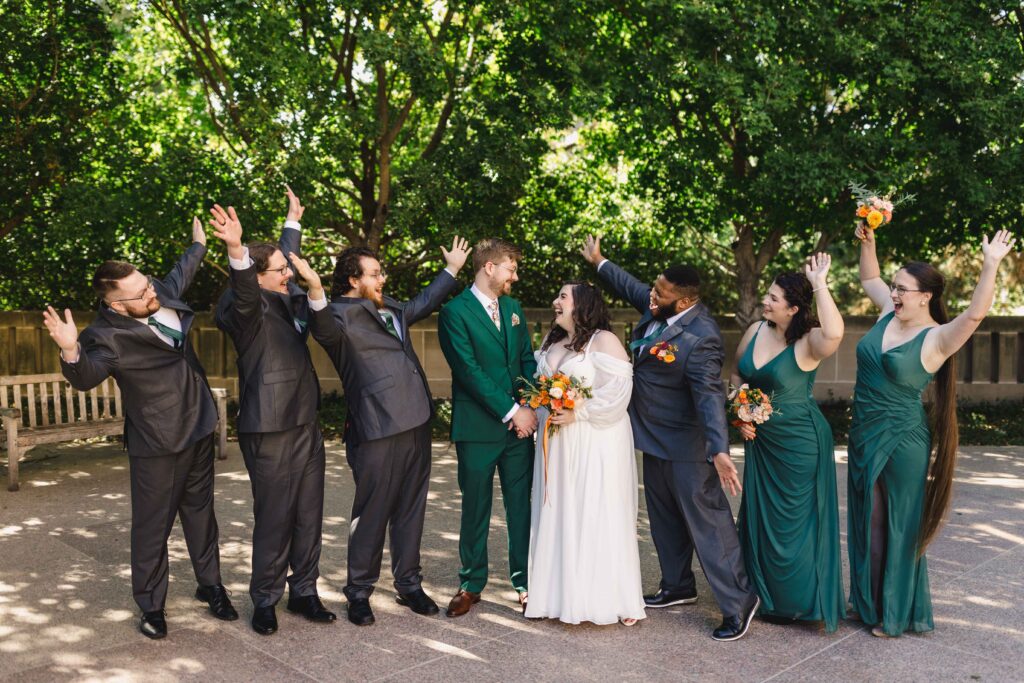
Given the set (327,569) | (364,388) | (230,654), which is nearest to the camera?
(230,654)

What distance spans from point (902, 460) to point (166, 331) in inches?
158

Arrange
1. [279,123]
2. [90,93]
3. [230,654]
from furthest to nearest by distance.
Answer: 1. [90,93]
2. [279,123]
3. [230,654]

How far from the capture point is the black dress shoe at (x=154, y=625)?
4816mm

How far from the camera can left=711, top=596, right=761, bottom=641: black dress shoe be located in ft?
15.9

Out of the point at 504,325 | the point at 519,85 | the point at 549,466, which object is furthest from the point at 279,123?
the point at 549,466

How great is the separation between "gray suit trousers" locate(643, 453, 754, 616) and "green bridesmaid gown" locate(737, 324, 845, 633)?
0.17m

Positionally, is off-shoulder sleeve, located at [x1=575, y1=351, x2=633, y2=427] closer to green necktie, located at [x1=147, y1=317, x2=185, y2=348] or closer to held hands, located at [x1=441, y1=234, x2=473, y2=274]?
held hands, located at [x1=441, y1=234, x2=473, y2=274]

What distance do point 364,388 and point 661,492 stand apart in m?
1.79

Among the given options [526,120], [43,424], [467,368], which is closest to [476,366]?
[467,368]

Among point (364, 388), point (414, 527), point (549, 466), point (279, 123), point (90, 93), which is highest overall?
point (90, 93)

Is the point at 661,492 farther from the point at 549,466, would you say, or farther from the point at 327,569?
the point at 327,569

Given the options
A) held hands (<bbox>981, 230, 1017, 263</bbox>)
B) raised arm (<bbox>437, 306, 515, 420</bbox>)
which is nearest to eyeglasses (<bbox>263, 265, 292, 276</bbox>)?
raised arm (<bbox>437, 306, 515, 420</bbox>)

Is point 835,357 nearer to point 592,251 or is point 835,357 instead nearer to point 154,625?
point 592,251

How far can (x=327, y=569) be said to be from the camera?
6.02 meters
